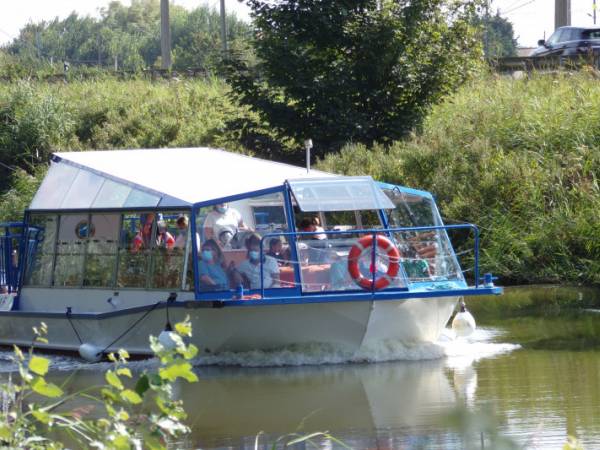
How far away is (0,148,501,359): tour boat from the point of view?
45.5ft

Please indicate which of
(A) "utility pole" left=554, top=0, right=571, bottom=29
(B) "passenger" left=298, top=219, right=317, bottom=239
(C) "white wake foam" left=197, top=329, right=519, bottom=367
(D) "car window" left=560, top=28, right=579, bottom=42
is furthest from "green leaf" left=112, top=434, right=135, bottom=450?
(A) "utility pole" left=554, top=0, right=571, bottom=29

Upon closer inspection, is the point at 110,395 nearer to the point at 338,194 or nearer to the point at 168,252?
the point at 338,194

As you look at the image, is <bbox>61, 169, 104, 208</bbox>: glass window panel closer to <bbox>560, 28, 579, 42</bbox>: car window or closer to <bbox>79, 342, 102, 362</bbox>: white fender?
<bbox>79, 342, 102, 362</bbox>: white fender

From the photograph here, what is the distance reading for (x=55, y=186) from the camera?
679 inches

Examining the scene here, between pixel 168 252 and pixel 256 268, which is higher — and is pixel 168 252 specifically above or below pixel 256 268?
above

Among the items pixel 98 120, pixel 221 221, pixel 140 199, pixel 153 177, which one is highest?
pixel 98 120

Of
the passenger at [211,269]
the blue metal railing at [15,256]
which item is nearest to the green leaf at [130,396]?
the passenger at [211,269]

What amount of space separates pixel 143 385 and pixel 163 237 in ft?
32.1

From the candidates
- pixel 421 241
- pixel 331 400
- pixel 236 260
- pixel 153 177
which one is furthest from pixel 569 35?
pixel 331 400

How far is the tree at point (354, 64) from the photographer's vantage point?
25109mm

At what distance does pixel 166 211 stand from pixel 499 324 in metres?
5.26

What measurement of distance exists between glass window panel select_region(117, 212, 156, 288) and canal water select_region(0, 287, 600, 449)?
1.18 metres

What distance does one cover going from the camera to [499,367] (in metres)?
13.3

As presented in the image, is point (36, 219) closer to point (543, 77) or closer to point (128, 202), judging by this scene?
point (128, 202)
